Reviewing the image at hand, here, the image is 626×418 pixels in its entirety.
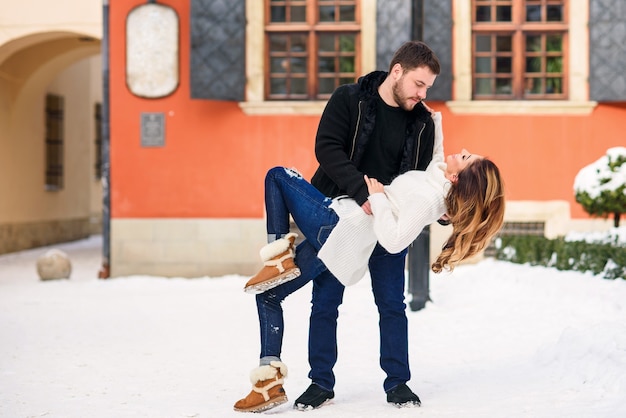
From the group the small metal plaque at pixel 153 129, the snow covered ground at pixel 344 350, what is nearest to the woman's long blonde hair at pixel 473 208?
the snow covered ground at pixel 344 350

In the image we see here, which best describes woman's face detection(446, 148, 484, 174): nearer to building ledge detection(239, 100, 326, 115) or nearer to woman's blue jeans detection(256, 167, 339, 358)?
woman's blue jeans detection(256, 167, 339, 358)

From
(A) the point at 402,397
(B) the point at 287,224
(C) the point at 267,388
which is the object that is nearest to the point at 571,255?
(A) the point at 402,397

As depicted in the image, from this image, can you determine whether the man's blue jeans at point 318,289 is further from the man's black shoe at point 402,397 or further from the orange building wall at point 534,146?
the orange building wall at point 534,146

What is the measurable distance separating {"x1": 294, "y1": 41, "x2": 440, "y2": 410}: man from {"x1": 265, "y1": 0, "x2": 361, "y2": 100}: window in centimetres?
669

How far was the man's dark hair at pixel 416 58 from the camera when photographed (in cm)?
371

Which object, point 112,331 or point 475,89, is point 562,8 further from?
point 112,331

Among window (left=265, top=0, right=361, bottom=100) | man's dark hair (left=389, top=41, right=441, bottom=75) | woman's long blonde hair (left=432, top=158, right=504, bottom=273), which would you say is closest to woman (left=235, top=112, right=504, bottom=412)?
woman's long blonde hair (left=432, top=158, right=504, bottom=273)

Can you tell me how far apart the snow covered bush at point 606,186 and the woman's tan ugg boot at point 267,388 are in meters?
5.49

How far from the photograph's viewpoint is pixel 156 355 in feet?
18.3

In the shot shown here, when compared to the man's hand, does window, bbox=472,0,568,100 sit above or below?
above

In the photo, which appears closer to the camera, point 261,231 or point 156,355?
point 156,355

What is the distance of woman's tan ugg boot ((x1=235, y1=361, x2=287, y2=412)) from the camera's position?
3.82 m

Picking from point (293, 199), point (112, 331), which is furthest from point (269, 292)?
point (112, 331)

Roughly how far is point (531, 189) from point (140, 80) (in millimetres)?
4763
